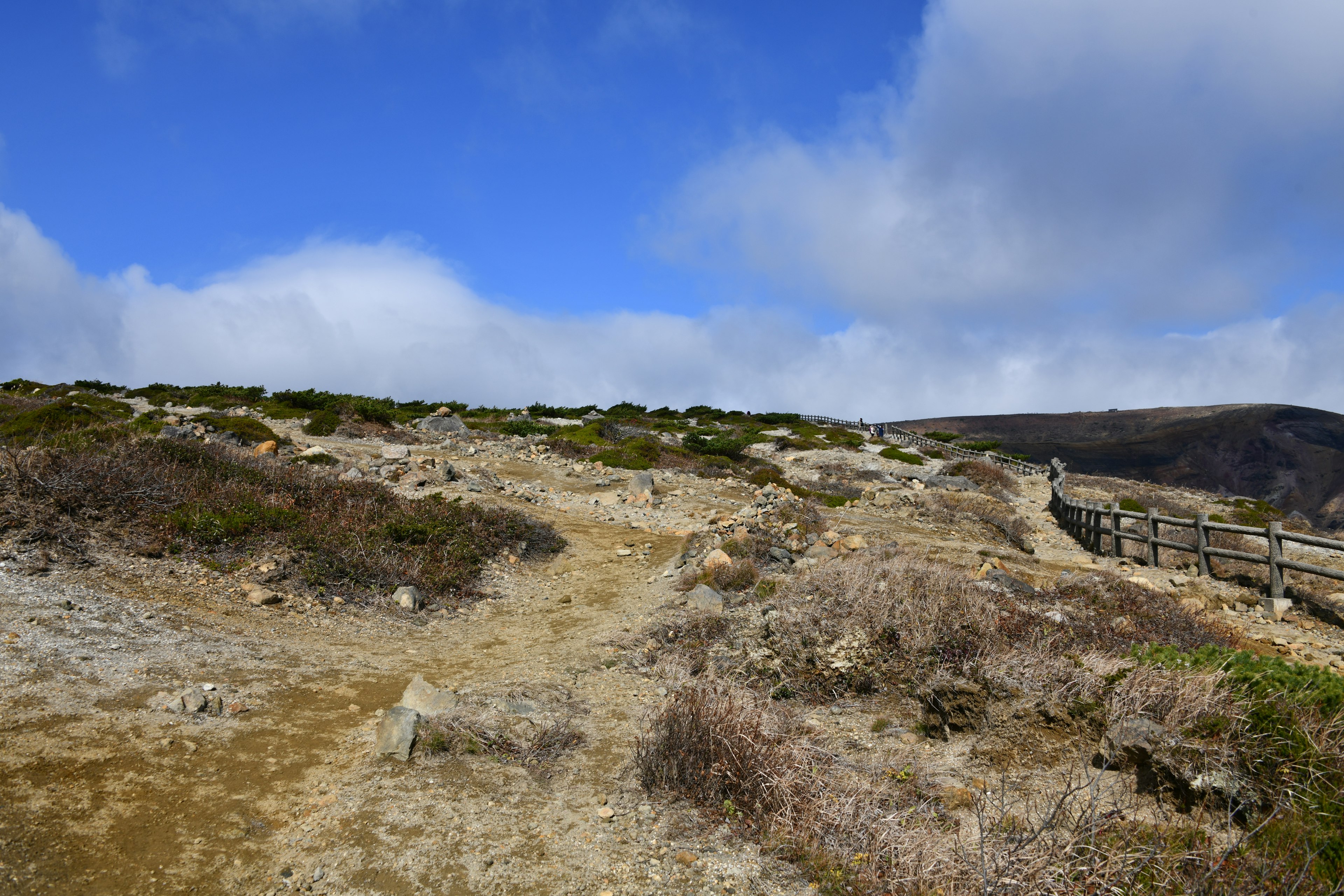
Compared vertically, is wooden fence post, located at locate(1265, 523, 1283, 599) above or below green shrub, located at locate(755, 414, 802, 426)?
below

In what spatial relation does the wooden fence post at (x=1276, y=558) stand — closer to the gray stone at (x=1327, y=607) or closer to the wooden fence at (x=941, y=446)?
the gray stone at (x=1327, y=607)

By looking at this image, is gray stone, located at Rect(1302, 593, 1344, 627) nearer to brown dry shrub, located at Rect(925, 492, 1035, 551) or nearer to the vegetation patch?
brown dry shrub, located at Rect(925, 492, 1035, 551)

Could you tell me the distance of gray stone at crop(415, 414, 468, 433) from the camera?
2762 cm

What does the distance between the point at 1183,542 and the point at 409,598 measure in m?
15.9

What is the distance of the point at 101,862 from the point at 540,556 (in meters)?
9.24

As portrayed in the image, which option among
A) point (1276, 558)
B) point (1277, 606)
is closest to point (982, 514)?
point (1276, 558)

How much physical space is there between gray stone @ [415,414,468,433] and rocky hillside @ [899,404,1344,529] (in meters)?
39.0

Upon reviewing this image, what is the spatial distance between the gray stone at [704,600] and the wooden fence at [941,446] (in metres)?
30.5

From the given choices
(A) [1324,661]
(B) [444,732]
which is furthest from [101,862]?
(A) [1324,661]

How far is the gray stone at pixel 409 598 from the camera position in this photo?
9359 mm

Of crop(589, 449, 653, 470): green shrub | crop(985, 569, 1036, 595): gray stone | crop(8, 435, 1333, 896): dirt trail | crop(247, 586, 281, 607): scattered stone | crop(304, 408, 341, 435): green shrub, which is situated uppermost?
crop(304, 408, 341, 435): green shrub

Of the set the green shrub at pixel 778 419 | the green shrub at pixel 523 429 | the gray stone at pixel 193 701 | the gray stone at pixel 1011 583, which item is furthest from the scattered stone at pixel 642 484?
the green shrub at pixel 778 419

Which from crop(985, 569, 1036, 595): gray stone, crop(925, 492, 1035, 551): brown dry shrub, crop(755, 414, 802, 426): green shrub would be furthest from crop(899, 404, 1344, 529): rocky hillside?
crop(985, 569, 1036, 595): gray stone

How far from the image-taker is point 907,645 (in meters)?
6.46
